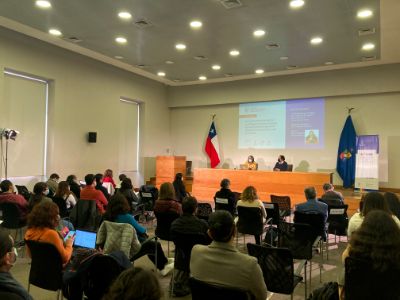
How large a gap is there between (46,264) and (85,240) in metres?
0.53

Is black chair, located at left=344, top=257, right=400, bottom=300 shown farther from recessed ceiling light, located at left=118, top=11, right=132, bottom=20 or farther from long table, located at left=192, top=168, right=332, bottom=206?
long table, located at left=192, top=168, right=332, bottom=206

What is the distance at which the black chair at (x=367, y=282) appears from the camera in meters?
2.00

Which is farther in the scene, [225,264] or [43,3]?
[43,3]

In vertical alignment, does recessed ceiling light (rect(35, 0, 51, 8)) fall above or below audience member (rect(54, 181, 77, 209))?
above

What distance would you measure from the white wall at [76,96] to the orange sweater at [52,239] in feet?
20.3

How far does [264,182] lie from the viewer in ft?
32.4

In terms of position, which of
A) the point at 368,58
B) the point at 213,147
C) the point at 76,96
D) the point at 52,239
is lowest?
the point at 52,239

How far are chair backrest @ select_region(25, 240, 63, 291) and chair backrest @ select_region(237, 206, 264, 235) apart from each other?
111 inches

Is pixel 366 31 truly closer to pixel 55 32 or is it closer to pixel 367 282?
pixel 367 282

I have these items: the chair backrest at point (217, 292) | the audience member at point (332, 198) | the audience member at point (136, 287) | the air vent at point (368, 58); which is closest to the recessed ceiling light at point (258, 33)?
the air vent at point (368, 58)

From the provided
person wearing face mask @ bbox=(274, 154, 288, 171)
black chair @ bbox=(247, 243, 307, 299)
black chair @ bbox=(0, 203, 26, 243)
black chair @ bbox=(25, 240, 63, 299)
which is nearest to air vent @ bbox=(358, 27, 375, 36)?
person wearing face mask @ bbox=(274, 154, 288, 171)

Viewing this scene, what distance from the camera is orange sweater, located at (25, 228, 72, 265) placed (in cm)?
286

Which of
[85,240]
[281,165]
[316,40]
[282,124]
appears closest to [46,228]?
[85,240]

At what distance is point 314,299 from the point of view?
2.10 m
